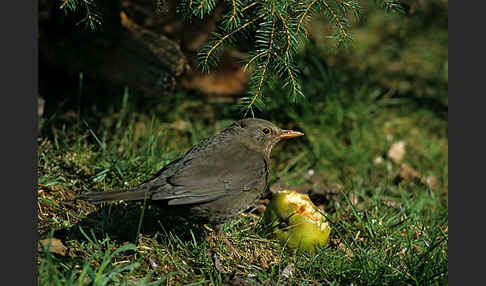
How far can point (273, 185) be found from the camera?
14.6ft

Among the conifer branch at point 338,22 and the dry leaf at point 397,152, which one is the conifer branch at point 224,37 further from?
the dry leaf at point 397,152

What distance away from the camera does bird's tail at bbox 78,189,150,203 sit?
9.60 feet

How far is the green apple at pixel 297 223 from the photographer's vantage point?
3.42 meters

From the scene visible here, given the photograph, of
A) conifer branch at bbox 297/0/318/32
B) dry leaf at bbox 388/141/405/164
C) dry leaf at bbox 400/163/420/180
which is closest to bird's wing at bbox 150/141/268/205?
conifer branch at bbox 297/0/318/32

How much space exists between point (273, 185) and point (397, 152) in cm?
176

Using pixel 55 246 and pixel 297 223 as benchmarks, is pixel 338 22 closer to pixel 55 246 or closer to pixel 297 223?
pixel 297 223

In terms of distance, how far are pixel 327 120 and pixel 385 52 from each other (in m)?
2.14

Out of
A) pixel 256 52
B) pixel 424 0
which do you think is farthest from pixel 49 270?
pixel 424 0

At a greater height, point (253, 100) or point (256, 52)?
point (256, 52)

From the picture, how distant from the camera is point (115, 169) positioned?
3.91 m

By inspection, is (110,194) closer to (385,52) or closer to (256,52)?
(256,52)

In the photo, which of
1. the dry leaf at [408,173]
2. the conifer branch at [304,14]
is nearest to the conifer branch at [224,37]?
the conifer branch at [304,14]

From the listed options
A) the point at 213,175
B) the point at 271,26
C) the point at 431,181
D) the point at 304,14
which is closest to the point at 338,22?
the point at 304,14

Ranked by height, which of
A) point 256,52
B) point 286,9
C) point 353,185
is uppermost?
point 286,9
